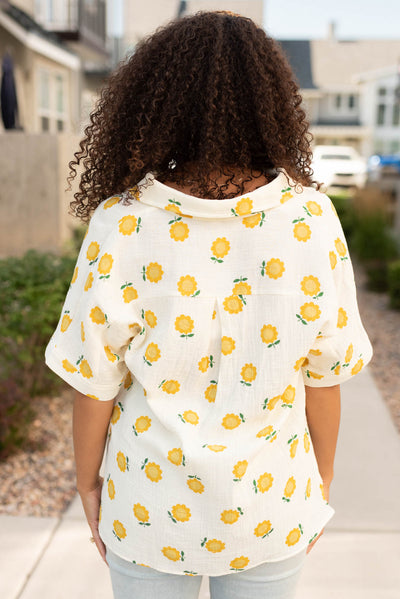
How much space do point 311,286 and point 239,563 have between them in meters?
0.55

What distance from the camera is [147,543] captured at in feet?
4.15

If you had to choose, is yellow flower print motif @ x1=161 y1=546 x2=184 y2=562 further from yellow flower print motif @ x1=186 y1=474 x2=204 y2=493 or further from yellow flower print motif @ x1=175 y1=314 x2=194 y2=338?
yellow flower print motif @ x1=175 y1=314 x2=194 y2=338

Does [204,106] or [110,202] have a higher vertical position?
[204,106]

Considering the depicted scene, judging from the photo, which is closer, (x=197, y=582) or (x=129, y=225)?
(x=129, y=225)

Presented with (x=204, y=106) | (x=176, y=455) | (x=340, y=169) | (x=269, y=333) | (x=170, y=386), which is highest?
(x=204, y=106)

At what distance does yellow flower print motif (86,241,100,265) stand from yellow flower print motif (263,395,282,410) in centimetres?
40

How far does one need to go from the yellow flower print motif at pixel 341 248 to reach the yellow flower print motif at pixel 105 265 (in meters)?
0.42

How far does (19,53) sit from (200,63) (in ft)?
44.8

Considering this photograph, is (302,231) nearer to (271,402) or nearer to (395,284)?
(271,402)

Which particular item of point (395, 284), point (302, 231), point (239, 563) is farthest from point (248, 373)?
point (395, 284)

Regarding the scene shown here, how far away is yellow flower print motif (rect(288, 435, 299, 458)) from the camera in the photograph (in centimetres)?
129

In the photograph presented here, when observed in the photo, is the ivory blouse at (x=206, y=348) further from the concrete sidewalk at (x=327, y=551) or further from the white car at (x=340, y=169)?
the white car at (x=340, y=169)

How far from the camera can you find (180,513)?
1.24 meters

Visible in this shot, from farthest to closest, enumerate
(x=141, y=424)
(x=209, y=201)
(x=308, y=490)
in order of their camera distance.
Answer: (x=308, y=490)
(x=141, y=424)
(x=209, y=201)
